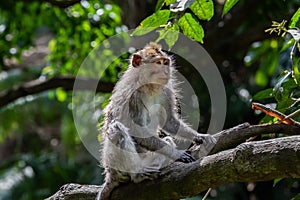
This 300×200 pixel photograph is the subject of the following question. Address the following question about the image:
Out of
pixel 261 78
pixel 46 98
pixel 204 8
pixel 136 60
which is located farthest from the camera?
pixel 46 98

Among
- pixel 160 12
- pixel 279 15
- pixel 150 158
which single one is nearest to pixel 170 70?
pixel 150 158

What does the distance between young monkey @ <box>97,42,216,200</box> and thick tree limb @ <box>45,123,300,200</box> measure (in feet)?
0.31

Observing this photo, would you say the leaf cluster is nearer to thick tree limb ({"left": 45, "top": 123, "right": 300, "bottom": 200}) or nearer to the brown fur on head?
thick tree limb ({"left": 45, "top": 123, "right": 300, "bottom": 200})

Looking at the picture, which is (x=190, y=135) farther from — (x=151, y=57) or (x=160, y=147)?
(x=151, y=57)

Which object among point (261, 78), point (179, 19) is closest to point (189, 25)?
point (179, 19)

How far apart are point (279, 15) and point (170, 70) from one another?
1980 mm

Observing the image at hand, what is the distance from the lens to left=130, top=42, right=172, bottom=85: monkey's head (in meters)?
3.17

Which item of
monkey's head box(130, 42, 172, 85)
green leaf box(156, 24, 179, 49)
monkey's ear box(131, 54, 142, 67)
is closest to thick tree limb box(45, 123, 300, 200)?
green leaf box(156, 24, 179, 49)

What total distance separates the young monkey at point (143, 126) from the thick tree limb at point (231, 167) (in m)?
0.10

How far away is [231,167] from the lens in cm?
205

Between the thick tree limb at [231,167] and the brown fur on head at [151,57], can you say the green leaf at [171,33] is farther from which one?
the brown fur on head at [151,57]

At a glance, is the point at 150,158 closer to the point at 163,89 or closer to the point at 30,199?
the point at 163,89

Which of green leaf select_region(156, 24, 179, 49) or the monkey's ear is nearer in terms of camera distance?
green leaf select_region(156, 24, 179, 49)

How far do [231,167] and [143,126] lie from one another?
3.55 feet
